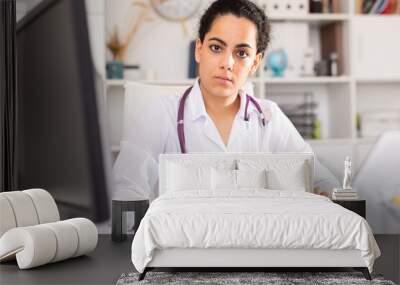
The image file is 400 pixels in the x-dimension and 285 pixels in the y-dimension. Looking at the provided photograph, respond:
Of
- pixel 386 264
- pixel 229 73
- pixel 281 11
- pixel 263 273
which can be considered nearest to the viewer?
pixel 263 273

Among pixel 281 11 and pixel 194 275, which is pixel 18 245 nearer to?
pixel 194 275

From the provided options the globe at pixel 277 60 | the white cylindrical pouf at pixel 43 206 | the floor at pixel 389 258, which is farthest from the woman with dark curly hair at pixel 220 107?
the white cylindrical pouf at pixel 43 206

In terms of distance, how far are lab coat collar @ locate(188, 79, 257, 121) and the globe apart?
375 millimetres

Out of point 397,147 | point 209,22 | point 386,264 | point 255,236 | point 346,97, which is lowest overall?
point 386,264

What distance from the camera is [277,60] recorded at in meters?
5.22

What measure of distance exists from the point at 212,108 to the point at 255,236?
160 centimetres

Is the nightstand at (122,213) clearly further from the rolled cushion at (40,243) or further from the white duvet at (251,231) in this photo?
the white duvet at (251,231)

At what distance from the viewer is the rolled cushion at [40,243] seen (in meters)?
3.83

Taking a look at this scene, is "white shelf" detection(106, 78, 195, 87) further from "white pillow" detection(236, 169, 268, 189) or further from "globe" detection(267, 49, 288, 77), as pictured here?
"white pillow" detection(236, 169, 268, 189)

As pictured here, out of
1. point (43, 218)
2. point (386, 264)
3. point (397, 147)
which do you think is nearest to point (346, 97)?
point (397, 147)

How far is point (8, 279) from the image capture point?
3.66 m

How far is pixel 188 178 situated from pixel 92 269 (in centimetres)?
92

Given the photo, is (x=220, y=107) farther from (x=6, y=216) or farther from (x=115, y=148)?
(x=6, y=216)

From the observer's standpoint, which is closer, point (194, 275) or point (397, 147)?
point (194, 275)
